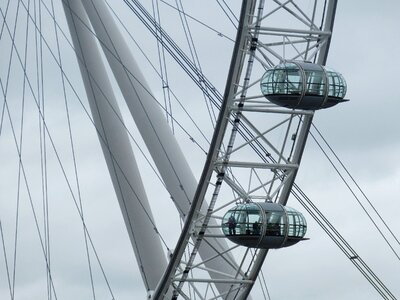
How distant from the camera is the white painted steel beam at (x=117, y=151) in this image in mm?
62125

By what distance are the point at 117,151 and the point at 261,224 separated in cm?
633

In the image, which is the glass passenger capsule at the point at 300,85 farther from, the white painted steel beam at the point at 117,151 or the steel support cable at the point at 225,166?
the white painted steel beam at the point at 117,151

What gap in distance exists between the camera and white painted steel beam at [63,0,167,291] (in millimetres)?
62125

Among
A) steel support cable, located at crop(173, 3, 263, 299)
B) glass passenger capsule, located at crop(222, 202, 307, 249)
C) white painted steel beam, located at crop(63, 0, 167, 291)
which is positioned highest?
white painted steel beam, located at crop(63, 0, 167, 291)

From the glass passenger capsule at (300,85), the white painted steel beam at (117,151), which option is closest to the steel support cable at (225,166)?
the glass passenger capsule at (300,85)

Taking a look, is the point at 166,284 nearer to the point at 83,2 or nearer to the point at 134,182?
the point at 134,182

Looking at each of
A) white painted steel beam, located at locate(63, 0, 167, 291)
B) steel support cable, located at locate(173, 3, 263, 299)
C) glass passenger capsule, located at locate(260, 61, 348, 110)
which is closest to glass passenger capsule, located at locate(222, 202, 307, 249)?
steel support cable, located at locate(173, 3, 263, 299)

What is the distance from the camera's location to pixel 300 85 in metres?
56.8

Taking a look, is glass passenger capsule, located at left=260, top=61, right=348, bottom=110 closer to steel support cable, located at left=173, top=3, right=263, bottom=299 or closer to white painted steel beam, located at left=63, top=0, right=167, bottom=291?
steel support cable, located at left=173, top=3, right=263, bottom=299

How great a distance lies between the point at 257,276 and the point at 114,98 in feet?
20.7

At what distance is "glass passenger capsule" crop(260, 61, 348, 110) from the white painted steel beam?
6.35 metres

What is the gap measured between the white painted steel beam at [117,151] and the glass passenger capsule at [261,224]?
4748 mm

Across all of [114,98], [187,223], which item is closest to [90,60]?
[114,98]

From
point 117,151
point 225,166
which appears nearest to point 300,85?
point 225,166
